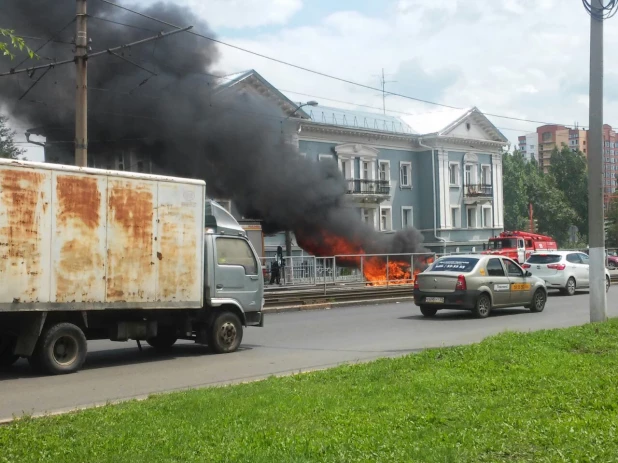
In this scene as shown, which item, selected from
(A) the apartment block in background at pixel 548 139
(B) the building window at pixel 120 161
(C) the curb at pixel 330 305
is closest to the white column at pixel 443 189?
(B) the building window at pixel 120 161

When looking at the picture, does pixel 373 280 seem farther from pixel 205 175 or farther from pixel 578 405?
pixel 578 405

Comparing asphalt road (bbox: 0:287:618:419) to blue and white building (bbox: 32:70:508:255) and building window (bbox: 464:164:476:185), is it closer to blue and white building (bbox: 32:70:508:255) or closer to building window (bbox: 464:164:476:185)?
blue and white building (bbox: 32:70:508:255)

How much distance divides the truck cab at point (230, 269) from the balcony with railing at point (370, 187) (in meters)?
41.3

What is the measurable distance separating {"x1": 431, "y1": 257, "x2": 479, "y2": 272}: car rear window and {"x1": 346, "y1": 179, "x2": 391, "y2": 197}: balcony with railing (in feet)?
117

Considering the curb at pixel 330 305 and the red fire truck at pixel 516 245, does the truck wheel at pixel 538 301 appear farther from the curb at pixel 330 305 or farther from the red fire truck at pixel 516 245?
the red fire truck at pixel 516 245

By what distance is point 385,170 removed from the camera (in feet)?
191

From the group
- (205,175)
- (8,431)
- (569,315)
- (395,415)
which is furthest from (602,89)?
(205,175)

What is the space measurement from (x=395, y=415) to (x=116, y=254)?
18.4ft

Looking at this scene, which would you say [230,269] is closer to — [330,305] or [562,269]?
[330,305]

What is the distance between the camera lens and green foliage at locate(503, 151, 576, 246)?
88.2 meters

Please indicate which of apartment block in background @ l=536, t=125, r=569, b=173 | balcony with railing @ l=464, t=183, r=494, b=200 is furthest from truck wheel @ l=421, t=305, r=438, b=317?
apartment block in background @ l=536, t=125, r=569, b=173

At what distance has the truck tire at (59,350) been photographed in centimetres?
986

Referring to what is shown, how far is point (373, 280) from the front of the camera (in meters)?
27.7

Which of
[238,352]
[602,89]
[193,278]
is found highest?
[602,89]
